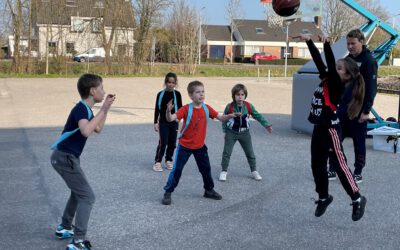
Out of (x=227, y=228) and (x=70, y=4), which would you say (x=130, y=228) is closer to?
(x=227, y=228)

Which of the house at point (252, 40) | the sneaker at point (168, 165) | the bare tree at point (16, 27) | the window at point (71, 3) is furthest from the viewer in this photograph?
the house at point (252, 40)

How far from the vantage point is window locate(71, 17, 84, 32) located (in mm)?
37353

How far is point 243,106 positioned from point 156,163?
65.7 inches

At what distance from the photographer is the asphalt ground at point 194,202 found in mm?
4695

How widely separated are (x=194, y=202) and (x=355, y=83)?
2.28 m

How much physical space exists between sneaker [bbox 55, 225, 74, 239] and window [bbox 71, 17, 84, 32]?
112 ft

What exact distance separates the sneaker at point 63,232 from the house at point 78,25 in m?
31.7

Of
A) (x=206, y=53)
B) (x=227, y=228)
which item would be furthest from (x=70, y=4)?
(x=227, y=228)

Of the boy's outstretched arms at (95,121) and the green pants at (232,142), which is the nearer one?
the boy's outstretched arms at (95,121)

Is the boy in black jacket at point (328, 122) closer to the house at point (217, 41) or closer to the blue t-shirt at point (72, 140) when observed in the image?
the blue t-shirt at point (72, 140)

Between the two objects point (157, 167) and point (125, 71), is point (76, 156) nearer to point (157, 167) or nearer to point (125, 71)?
point (157, 167)

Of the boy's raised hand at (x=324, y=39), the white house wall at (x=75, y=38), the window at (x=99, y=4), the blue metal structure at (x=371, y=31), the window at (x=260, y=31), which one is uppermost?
the window at (x=260, y=31)

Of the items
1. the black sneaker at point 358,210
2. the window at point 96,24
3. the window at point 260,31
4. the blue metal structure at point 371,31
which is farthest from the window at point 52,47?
the window at point 260,31

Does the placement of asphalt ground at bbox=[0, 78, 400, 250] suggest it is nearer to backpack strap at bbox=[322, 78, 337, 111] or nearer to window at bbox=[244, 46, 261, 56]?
backpack strap at bbox=[322, 78, 337, 111]
